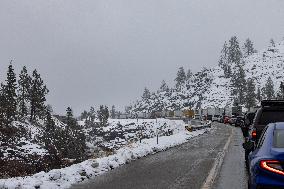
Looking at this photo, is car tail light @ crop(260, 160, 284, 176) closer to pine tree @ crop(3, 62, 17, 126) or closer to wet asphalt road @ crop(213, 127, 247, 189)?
wet asphalt road @ crop(213, 127, 247, 189)

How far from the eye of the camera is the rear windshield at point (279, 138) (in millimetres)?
7148

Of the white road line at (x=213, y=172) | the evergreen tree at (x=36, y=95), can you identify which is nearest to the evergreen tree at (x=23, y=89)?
the evergreen tree at (x=36, y=95)

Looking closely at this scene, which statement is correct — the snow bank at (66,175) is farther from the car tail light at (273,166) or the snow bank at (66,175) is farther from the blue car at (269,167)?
the car tail light at (273,166)

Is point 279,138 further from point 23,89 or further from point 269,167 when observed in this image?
point 23,89

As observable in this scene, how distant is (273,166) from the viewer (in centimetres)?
653

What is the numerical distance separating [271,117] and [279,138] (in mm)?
7014

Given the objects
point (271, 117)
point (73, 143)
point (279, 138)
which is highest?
point (271, 117)

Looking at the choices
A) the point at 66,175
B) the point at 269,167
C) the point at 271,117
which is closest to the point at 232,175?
the point at 271,117

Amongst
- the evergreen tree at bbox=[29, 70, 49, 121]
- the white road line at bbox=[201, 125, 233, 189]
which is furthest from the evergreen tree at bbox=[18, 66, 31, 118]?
the white road line at bbox=[201, 125, 233, 189]

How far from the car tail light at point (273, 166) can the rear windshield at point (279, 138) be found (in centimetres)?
55

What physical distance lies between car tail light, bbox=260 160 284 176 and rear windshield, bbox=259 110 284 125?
25.1 feet

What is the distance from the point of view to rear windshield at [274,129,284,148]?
7.15 meters

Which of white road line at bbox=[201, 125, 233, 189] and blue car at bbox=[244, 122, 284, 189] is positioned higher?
blue car at bbox=[244, 122, 284, 189]

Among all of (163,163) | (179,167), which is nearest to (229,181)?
(179,167)
